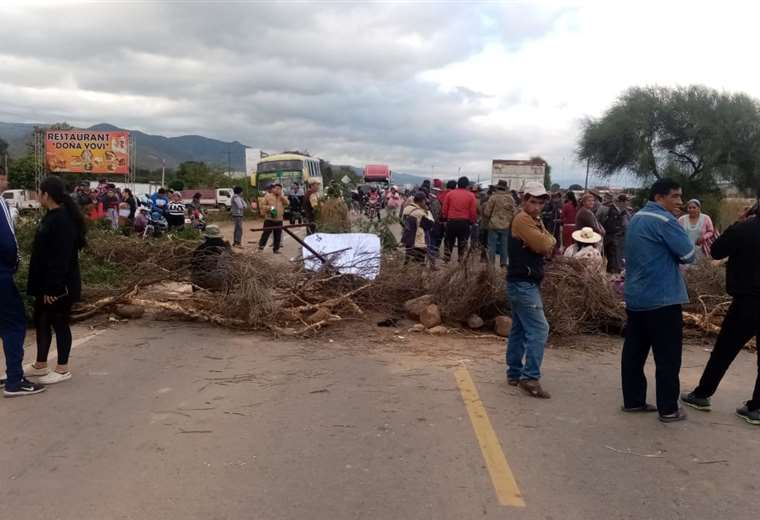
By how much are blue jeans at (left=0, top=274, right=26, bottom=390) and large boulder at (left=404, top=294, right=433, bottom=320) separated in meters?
4.46

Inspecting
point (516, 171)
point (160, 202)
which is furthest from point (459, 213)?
point (516, 171)

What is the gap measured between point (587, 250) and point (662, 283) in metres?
3.65

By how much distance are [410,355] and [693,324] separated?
376cm

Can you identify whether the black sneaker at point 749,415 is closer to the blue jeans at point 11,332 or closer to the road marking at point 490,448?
the road marking at point 490,448

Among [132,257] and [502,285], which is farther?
[132,257]

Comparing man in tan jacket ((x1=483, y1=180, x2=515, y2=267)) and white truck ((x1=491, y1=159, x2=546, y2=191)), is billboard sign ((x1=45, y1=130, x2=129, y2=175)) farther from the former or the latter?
man in tan jacket ((x1=483, y1=180, x2=515, y2=267))

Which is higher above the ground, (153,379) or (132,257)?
(132,257)

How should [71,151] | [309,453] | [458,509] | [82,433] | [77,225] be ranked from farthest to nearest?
1. [71,151]
2. [77,225]
3. [82,433]
4. [309,453]
5. [458,509]

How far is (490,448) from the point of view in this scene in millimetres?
4336

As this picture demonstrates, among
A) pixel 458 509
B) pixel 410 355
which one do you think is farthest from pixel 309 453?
pixel 410 355

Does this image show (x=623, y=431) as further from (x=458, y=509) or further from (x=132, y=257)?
(x=132, y=257)

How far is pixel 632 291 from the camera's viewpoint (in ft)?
16.5

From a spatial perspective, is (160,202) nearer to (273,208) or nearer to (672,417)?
(273,208)

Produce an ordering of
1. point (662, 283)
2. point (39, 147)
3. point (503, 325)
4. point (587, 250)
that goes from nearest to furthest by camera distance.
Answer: point (662, 283), point (503, 325), point (587, 250), point (39, 147)
